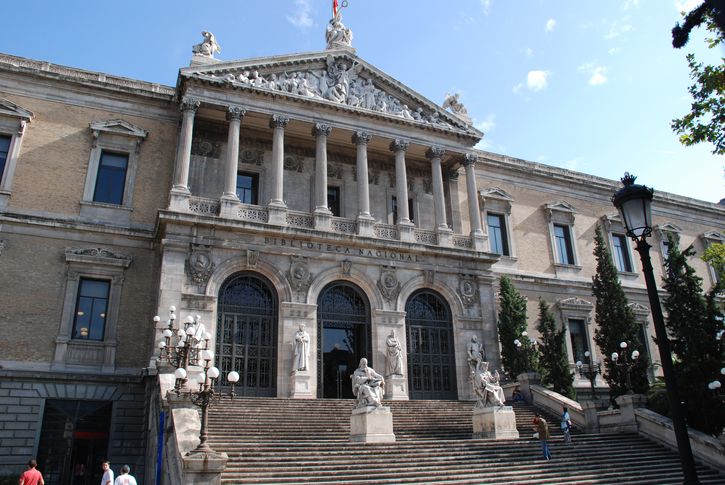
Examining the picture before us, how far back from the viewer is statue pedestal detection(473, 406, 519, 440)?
17.7 meters

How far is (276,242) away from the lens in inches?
912

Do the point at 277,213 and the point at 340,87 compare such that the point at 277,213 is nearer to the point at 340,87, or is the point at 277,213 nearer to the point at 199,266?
the point at 199,266

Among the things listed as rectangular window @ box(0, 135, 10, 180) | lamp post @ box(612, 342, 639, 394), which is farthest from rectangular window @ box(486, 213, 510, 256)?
rectangular window @ box(0, 135, 10, 180)

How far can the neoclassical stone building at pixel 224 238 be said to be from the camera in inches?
817

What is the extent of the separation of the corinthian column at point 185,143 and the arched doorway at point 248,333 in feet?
13.6

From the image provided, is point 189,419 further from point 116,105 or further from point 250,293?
point 116,105

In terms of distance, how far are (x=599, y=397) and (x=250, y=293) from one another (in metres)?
17.4

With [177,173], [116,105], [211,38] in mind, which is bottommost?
[177,173]

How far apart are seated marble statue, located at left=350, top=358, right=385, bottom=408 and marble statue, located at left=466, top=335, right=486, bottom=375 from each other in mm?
7768

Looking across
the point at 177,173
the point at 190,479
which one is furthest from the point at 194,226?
the point at 190,479

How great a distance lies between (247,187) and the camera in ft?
86.3

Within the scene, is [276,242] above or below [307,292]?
above

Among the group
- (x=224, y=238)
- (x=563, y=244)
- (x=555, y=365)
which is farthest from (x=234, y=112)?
(x=563, y=244)

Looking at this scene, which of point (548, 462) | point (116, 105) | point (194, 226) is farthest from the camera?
point (116, 105)
